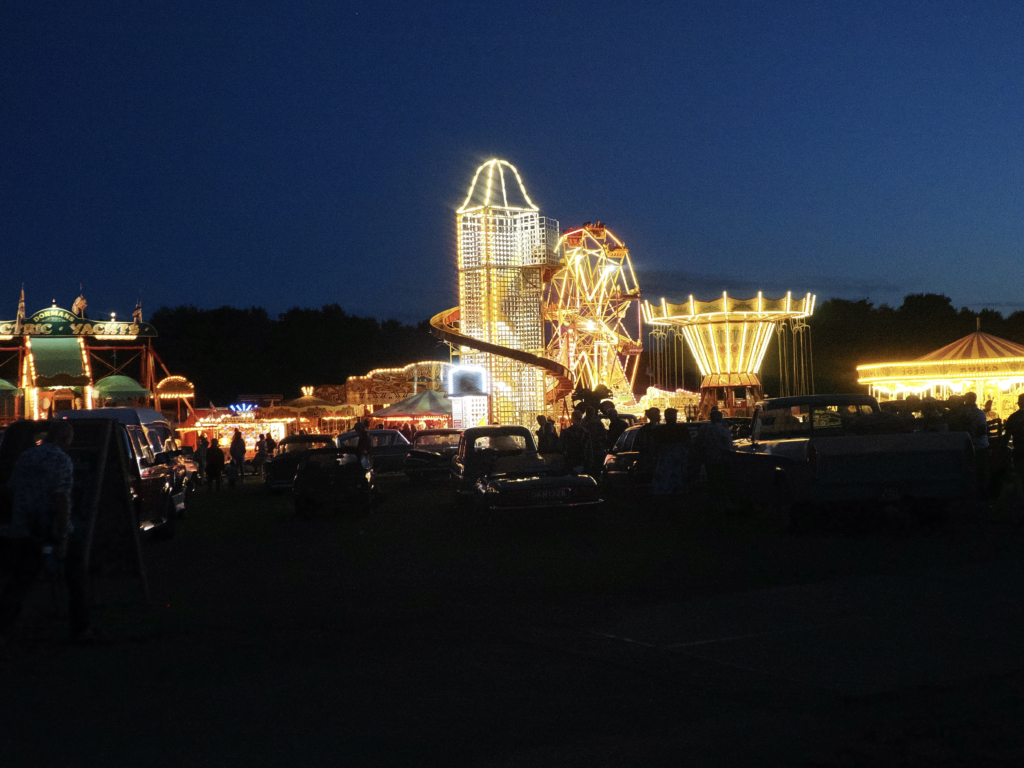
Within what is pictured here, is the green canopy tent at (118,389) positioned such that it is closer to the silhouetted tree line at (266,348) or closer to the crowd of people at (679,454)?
the crowd of people at (679,454)

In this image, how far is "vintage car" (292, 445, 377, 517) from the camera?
19766 millimetres

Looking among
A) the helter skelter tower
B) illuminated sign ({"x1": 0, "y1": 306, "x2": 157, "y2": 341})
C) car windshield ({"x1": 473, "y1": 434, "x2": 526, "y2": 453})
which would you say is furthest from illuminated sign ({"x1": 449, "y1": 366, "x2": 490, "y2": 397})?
car windshield ({"x1": 473, "y1": 434, "x2": 526, "y2": 453})

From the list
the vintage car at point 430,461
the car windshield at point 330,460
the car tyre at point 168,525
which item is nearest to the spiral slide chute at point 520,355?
the vintage car at point 430,461

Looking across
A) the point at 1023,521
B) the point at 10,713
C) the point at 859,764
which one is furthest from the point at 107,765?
the point at 1023,521

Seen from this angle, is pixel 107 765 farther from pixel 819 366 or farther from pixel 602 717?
pixel 819 366

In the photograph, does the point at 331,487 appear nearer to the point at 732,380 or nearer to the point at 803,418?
the point at 803,418

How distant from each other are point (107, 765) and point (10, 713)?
133 cm

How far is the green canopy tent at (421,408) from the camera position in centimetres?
5272

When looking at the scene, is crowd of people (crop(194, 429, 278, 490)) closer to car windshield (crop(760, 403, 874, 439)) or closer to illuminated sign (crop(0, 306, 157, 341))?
illuminated sign (crop(0, 306, 157, 341))

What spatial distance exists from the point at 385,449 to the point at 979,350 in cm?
2483

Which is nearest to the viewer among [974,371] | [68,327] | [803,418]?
[803,418]

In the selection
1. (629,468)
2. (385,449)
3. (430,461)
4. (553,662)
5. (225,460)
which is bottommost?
(553,662)

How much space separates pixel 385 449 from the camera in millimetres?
33656

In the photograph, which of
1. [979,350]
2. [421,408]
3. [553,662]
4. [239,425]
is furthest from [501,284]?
[553,662]
